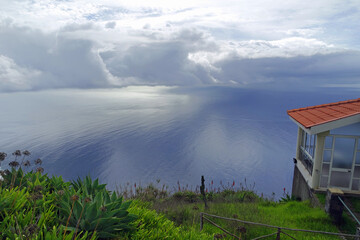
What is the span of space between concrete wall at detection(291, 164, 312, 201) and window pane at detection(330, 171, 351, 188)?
128 cm

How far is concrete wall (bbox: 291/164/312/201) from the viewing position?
12579mm

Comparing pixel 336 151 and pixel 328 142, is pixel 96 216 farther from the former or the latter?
pixel 336 151

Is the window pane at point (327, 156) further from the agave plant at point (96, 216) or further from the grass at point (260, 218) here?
the agave plant at point (96, 216)

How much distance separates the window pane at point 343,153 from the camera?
437 inches

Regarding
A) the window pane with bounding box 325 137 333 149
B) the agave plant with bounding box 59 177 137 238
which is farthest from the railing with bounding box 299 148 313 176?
the agave plant with bounding box 59 177 137 238

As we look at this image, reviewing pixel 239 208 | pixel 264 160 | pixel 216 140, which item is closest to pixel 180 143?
pixel 216 140

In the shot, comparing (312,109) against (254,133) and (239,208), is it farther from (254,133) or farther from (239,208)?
(254,133)

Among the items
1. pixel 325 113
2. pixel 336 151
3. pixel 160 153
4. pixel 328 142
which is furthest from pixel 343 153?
pixel 160 153

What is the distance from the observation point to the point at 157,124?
83062 mm

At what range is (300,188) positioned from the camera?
46.6 ft

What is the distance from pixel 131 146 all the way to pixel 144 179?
682 inches

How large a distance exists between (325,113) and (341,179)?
3.41 meters

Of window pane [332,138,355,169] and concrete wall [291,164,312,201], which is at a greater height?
window pane [332,138,355,169]

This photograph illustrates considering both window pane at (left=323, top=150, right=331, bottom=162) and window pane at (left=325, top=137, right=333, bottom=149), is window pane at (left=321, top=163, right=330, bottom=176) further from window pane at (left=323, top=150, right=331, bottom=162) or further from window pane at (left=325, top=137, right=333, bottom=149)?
window pane at (left=325, top=137, right=333, bottom=149)
